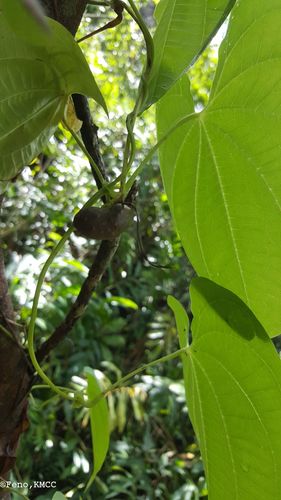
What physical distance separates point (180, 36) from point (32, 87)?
4.3 inches

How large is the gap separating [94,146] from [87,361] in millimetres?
1656

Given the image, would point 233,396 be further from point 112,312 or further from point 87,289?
point 112,312

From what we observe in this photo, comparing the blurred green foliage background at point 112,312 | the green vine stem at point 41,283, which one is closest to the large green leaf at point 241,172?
the green vine stem at point 41,283

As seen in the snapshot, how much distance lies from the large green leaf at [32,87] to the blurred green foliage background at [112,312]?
1243 mm

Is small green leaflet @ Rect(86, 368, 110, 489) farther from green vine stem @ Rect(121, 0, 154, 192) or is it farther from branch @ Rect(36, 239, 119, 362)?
green vine stem @ Rect(121, 0, 154, 192)

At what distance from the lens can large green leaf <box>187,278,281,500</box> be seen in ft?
1.41

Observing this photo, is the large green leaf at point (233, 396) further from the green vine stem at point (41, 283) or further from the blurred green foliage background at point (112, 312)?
the blurred green foliage background at point (112, 312)

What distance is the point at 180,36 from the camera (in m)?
Answer: 0.40

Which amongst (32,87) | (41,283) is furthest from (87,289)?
(32,87)

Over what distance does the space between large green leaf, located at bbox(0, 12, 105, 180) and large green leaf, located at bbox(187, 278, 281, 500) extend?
16 cm

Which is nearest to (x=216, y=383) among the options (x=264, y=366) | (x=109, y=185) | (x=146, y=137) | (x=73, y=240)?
(x=264, y=366)

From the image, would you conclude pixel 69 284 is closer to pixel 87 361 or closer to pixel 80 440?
pixel 87 361

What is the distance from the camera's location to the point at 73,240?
81.0 inches

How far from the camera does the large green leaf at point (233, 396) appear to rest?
A: 430 mm
